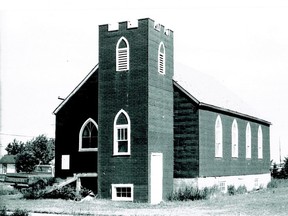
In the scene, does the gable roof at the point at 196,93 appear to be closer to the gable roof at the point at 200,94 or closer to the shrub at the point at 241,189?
the gable roof at the point at 200,94

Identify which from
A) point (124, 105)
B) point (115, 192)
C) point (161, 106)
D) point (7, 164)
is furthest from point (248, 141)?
point (7, 164)

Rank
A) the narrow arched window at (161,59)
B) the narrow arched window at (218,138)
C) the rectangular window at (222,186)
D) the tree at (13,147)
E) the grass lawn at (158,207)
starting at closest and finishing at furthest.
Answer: the grass lawn at (158,207)
the narrow arched window at (161,59)
the rectangular window at (222,186)
the narrow arched window at (218,138)
the tree at (13,147)

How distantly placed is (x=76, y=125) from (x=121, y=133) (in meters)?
4.55

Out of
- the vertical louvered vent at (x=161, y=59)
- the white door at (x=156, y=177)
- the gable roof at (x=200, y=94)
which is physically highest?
the vertical louvered vent at (x=161, y=59)

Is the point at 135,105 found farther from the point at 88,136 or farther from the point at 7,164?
the point at 7,164

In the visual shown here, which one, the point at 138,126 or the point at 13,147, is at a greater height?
the point at 13,147

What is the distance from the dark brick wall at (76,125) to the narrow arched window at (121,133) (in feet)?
9.70

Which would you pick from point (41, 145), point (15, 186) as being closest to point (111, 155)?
point (15, 186)

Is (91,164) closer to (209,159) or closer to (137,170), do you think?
(137,170)

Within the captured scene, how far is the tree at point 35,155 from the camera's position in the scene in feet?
227

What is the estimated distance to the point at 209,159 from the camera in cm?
3072

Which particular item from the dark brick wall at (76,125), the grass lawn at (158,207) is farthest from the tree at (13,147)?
the grass lawn at (158,207)

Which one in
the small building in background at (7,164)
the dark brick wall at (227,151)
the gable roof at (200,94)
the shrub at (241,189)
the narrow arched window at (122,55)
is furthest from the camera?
the small building in background at (7,164)

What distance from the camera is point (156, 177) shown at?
27250mm
